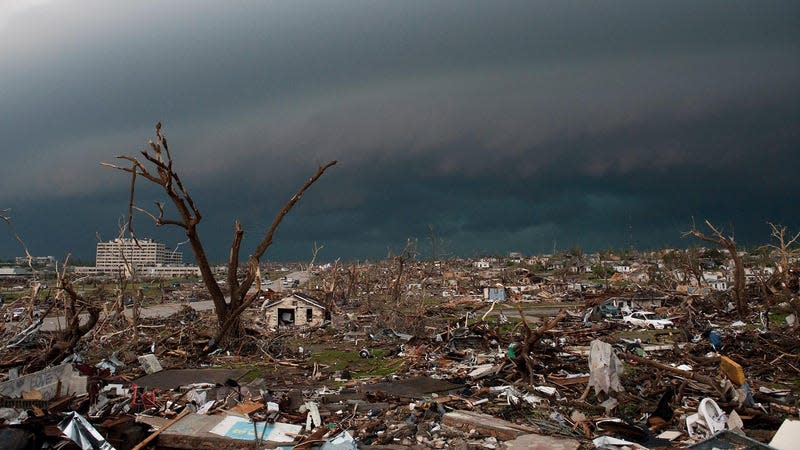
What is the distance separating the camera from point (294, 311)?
29562 millimetres

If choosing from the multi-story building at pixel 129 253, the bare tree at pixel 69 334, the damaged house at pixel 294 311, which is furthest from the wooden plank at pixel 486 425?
the damaged house at pixel 294 311

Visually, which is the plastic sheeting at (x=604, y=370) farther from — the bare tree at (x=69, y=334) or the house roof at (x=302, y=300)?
the house roof at (x=302, y=300)

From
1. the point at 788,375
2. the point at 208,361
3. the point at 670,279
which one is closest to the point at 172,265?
the point at 670,279

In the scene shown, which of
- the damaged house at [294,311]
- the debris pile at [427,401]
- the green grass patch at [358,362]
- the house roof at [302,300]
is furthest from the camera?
the house roof at [302,300]

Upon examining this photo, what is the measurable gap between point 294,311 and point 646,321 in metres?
17.7

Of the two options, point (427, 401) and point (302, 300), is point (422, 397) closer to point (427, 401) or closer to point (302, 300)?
point (427, 401)

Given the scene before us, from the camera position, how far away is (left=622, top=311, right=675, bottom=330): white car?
2473cm

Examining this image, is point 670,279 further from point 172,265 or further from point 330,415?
point 172,265

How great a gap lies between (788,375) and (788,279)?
18680 mm

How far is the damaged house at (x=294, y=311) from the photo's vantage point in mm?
29219

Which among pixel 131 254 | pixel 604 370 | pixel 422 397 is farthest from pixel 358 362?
pixel 131 254

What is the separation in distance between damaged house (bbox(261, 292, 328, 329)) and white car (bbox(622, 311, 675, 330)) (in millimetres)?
15399

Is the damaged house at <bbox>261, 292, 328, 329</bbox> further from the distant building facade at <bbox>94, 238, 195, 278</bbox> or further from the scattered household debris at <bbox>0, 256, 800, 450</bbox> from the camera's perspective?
the scattered household debris at <bbox>0, 256, 800, 450</bbox>

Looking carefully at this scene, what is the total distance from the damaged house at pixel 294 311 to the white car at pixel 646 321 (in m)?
15.4
